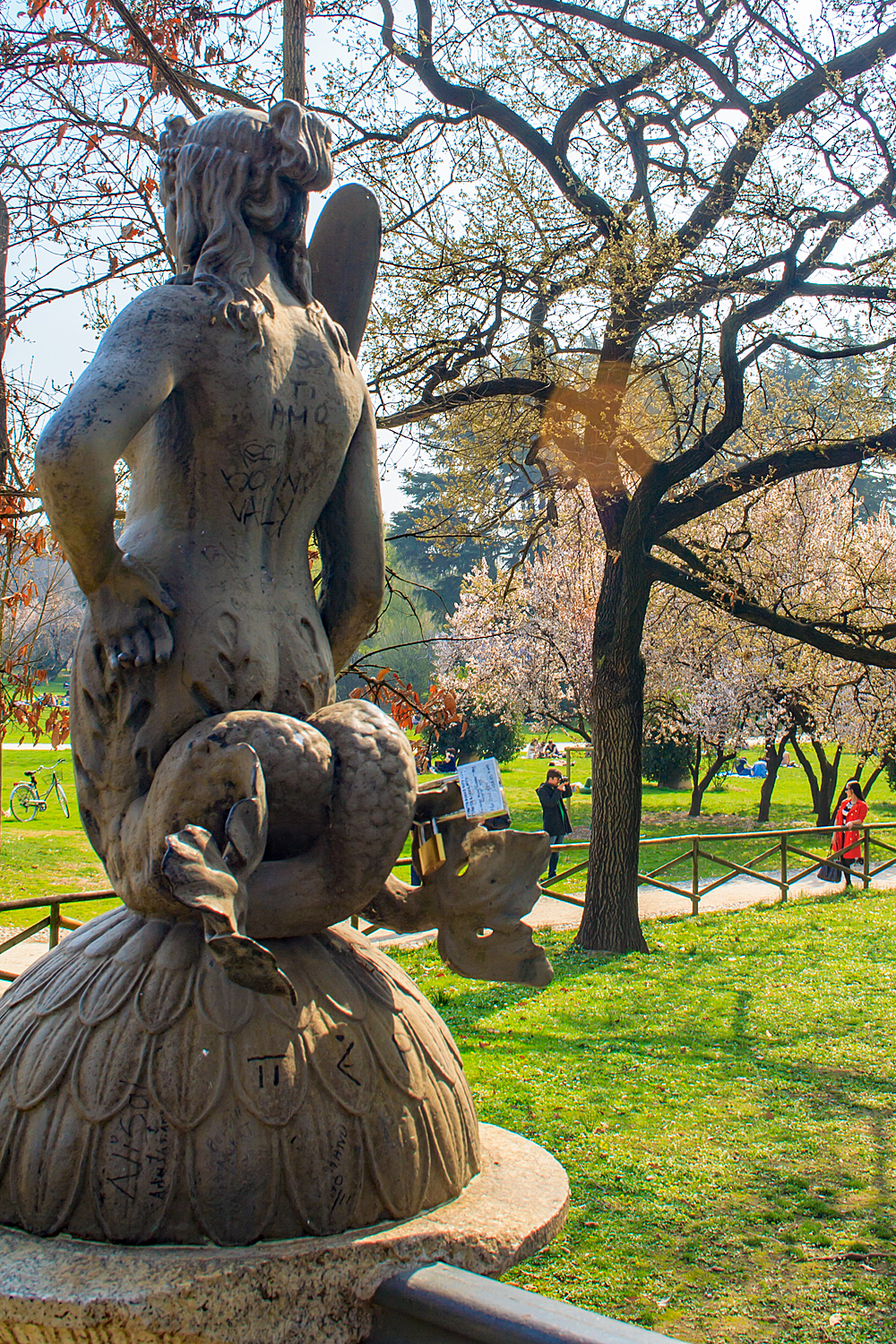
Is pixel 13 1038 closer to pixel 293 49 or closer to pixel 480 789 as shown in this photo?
pixel 480 789

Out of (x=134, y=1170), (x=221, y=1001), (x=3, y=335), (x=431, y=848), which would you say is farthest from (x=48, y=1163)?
(x=3, y=335)

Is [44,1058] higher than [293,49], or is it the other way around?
[293,49]

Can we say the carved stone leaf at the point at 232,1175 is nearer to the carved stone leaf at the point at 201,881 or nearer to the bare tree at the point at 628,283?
the carved stone leaf at the point at 201,881

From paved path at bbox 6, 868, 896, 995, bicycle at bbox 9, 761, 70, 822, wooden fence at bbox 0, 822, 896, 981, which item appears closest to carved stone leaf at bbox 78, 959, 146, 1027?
wooden fence at bbox 0, 822, 896, 981

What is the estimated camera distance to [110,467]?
2.54m

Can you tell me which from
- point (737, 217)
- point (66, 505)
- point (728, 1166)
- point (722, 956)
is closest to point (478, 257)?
point (737, 217)

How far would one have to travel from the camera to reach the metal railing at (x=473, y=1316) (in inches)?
79.9

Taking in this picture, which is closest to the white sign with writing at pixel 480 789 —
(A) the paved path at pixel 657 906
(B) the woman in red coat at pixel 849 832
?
(A) the paved path at pixel 657 906

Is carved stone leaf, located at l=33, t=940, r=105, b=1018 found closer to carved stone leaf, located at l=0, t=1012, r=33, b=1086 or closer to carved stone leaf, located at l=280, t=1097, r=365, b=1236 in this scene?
carved stone leaf, located at l=0, t=1012, r=33, b=1086

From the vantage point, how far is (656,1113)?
278 inches

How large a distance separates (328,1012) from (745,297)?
1038cm

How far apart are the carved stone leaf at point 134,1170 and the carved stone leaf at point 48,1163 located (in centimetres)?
5

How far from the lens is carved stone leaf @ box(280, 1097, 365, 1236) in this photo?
2406 millimetres

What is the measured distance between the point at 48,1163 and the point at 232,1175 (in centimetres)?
40
